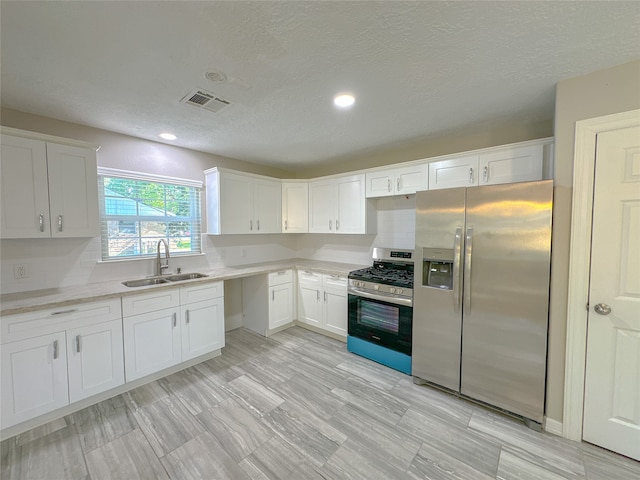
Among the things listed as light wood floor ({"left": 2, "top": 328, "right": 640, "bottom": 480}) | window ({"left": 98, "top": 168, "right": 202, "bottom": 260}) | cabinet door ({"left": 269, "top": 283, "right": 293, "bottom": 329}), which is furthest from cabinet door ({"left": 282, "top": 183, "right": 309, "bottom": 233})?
light wood floor ({"left": 2, "top": 328, "right": 640, "bottom": 480})

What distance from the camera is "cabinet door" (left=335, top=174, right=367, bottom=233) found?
3.49 meters

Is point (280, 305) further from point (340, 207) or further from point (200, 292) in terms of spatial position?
point (340, 207)

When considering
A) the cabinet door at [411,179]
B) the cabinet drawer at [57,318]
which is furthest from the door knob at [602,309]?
the cabinet drawer at [57,318]

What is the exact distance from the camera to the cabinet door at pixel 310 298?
3627 millimetres

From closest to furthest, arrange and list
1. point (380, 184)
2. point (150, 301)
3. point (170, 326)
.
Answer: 1. point (150, 301)
2. point (170, 326)
3. point (380, 184)

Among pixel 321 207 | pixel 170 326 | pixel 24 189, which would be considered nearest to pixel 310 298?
pixel 321 207

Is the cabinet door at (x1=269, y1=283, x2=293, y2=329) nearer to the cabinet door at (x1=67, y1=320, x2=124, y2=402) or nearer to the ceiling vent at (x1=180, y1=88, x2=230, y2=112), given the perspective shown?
the cabinet door at (x1=67, y1=320, x2=124, y2=402)

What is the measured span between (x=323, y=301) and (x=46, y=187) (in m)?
3.01

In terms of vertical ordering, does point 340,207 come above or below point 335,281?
above

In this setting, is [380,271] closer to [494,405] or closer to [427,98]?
[494,405]

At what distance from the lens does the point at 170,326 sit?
2.65 m

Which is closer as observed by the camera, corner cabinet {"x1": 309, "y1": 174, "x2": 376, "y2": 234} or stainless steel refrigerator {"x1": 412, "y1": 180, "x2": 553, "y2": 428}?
stainless steel refrigerator {"x1": 412, "y1": 180, "x2": 553, "y2": 428}

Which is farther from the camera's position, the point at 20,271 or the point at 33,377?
the point at 20,271

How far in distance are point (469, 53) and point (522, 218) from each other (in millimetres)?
1216
